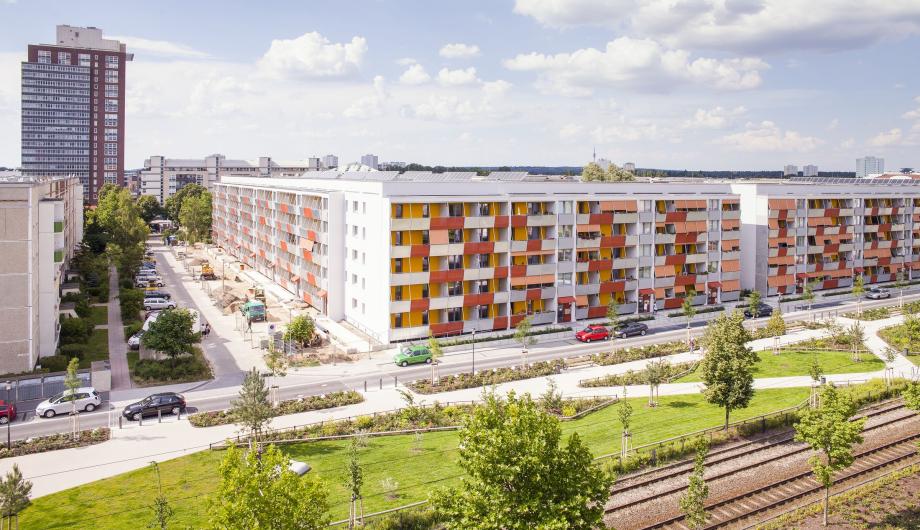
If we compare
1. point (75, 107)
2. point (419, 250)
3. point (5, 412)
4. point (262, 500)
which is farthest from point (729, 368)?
point (75, 107)

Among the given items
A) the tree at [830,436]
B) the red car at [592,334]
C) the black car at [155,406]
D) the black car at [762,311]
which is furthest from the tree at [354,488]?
the black car at [762,311]

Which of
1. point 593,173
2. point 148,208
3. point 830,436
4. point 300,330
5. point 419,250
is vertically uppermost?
point 593,173

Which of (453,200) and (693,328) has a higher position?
(453,200)

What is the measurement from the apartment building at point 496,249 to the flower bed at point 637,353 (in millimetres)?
11617

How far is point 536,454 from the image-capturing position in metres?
22.2

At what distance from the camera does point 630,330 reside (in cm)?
7162

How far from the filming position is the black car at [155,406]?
151 feet

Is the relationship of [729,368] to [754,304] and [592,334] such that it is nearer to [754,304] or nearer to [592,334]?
[592,334]

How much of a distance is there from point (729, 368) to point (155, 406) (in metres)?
37.1

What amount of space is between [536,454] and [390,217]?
1784 inches

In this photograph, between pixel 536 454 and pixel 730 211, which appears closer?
pixel 536 454

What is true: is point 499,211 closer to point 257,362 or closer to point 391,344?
point 391,344

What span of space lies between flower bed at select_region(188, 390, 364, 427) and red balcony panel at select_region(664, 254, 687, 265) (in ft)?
150

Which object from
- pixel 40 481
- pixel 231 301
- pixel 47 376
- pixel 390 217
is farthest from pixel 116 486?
pixel 231 301
